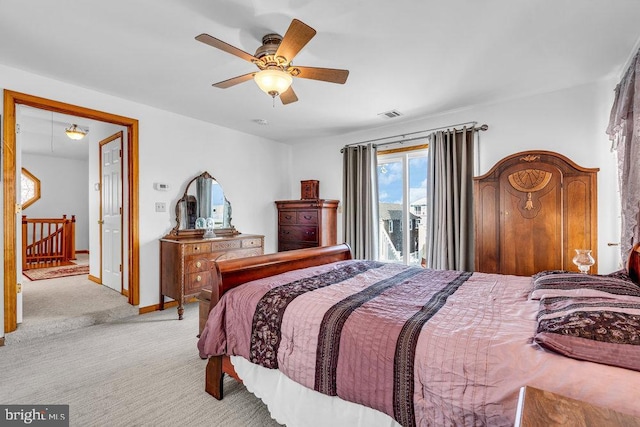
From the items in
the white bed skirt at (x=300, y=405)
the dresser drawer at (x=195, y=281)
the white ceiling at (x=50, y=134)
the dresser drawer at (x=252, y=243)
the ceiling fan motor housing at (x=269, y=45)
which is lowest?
the white bed skirt at (x=300, y=405)

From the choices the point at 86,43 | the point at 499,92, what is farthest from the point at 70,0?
the point at 499,92

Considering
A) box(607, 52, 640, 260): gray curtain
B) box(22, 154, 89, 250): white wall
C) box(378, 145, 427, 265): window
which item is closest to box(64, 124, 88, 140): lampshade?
box(22, 154, 89, 250): white wall

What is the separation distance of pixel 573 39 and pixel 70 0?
11.5 ft

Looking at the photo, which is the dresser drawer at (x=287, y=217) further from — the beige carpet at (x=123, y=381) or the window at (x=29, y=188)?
the window at (x=29, y=188)

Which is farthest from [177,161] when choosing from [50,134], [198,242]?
[50,134]

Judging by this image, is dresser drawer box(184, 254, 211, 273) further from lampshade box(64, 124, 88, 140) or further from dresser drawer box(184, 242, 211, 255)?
lampshade box(64, 124, 88, 140)

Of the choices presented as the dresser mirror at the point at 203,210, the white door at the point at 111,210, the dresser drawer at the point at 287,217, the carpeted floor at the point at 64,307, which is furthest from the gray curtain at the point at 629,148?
the white door at the point at 111,210

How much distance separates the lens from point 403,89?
3.19 meters

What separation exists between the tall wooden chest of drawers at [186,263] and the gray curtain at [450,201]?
8.94 ft

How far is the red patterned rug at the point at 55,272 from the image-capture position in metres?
5.03

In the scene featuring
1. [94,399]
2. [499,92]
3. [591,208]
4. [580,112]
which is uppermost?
[499,92]

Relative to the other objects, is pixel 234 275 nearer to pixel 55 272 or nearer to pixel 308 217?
pixel 308 217

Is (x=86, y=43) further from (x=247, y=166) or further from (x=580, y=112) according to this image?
(x=580, y=112)

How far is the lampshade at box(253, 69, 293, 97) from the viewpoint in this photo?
2.12 m
